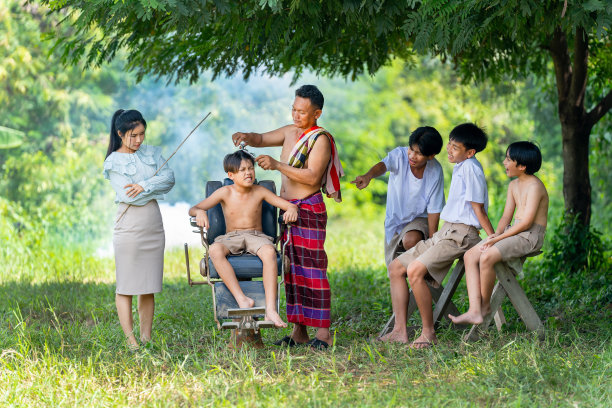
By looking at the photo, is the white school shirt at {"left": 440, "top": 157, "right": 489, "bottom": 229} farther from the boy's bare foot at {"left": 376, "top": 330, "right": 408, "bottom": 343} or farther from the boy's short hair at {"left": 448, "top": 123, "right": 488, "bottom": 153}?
the boy's bare foot at {"left": 376, "top": 330, "right": 408, "bottom": 343}

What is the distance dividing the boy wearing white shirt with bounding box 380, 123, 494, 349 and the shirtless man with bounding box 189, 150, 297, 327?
3.25ft

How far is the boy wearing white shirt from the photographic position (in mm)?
5477

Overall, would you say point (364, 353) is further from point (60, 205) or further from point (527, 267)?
point (60, 205)

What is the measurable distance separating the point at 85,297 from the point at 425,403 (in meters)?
5.01

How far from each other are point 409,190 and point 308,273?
3.35ft

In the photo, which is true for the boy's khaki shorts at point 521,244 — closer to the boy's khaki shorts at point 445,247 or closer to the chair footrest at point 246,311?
the boy's khaki shorts at point 445,247

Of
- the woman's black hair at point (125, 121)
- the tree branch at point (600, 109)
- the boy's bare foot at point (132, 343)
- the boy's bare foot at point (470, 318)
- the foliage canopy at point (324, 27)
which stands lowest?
the boy's bare foot at point (132, 343)

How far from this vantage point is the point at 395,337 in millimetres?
5637

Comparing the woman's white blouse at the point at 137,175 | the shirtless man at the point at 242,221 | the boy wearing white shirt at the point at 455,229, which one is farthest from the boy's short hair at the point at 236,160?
the boy wearing white shirt at the point at 455,229

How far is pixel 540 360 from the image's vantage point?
470 centimetres

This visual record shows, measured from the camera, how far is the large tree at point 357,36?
475cm

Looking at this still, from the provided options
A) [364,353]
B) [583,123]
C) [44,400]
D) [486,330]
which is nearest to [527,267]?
[583,123]

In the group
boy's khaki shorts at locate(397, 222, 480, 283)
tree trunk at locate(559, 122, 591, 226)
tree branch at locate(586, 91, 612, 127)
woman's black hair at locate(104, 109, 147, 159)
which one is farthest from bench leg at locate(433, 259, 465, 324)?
tree branch at locate(586, 91, 612, 127)

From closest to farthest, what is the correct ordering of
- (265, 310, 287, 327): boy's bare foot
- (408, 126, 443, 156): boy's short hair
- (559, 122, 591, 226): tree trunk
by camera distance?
(265, 310, 287, 327): boy's bare foot → (408, 126, 443, 156): boy's short hair → (559, 122, 591, 226): tree trunk
